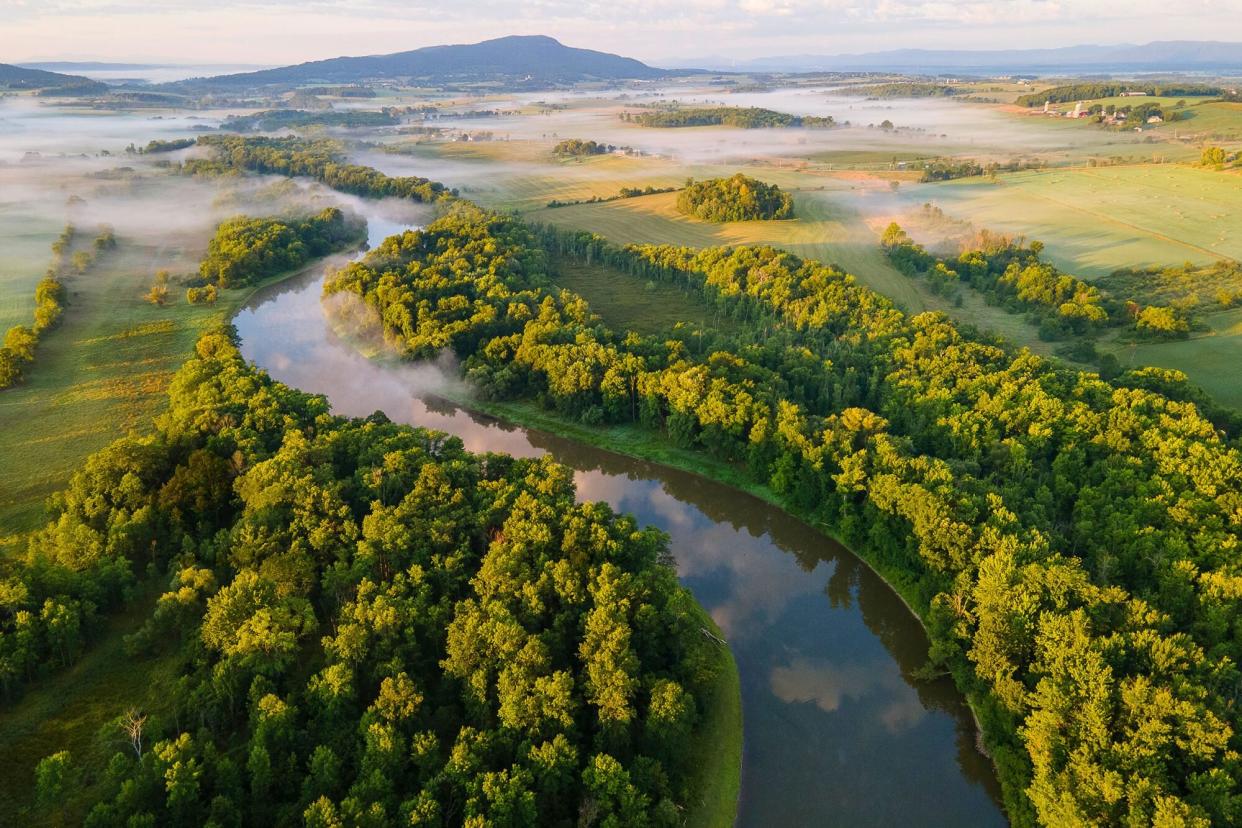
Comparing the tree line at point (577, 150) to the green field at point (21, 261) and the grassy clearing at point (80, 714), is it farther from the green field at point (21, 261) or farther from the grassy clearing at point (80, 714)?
the grassy clearing at point (80, 714)

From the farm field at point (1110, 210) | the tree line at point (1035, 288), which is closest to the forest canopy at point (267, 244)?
the tree line at point (1035, 288)

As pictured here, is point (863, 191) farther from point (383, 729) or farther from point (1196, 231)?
point (383, 729)

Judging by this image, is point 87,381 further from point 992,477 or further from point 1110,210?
point 1110,210

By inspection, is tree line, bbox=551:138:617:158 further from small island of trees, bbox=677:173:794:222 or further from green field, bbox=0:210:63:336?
green field, bbox=0:210:63:336

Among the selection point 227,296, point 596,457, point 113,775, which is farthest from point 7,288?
point 113,775

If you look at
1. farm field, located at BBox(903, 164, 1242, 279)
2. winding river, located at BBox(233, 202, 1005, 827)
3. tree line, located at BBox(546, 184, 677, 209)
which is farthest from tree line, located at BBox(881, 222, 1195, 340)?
tree line, located at BBox(546, 184, 677, 209)
